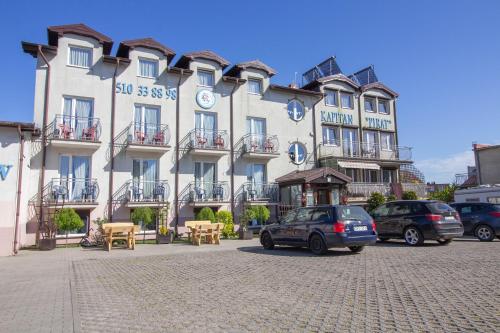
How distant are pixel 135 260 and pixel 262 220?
10.8m

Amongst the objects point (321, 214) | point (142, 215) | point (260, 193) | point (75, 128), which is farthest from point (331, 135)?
point (75, 128)

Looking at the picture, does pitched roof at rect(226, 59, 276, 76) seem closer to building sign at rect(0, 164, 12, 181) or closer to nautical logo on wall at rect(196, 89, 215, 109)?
nautical logo on wall at rect(196, 89, 215, 109)

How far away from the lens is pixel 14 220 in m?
14.4

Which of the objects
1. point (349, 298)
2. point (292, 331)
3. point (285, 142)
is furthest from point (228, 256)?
point (285, 142)

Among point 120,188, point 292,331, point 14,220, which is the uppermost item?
point 120,188

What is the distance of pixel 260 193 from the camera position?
2311 centimetres

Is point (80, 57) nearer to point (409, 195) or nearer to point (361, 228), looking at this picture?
point (361, 228)

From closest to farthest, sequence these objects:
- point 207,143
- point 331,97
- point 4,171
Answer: point 4,171, point 207,143, point 331,97

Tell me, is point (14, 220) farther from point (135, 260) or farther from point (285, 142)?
point (285, 142)

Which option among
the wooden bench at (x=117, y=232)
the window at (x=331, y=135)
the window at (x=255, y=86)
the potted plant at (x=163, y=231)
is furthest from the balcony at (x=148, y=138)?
the window at (x=331, y=135)

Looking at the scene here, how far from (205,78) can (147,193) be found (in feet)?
24.9

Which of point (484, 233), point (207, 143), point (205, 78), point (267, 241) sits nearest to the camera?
point (267, 241)

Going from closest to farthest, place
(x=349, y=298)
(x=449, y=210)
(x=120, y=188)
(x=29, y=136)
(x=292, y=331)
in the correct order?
(x=292, y=331) → (x=349, y=298) → (x=449, y=210) → (x=29, y=136) → (x=120, y=188)

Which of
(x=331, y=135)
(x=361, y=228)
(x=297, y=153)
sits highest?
(x=331, y=135)
